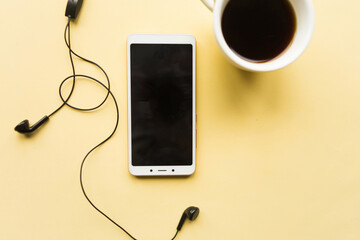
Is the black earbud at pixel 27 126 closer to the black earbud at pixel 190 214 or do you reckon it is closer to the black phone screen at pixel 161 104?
the black phone screen at pixel 161 104

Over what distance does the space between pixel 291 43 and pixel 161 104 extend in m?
0.24

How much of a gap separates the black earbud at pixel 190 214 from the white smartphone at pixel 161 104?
0.06m

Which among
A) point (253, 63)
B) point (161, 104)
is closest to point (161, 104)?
point (161, 104)

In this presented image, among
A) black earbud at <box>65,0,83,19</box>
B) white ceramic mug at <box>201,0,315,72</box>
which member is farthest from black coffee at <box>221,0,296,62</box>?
black earbud at <box>65,0,83,19</box>

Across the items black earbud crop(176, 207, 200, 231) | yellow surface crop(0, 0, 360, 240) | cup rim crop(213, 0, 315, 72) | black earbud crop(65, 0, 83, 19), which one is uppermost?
black earbud crop(65, 0, 83, 19)

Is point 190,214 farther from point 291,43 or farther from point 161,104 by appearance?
point 291,43

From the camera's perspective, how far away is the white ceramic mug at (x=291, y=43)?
1.41ft

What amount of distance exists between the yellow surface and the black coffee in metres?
0.08

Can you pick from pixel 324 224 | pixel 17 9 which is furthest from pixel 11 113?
pixel 324 224

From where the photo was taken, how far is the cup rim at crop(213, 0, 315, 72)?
428mm

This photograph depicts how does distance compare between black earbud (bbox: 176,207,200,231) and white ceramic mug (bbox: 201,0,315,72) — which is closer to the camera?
white ceramic mug (bbox: 201,0,315,72)

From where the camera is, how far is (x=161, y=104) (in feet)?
1.80

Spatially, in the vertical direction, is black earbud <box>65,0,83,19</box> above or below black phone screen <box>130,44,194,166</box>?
above

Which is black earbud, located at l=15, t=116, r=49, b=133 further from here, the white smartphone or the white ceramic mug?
the white ceramic mug
